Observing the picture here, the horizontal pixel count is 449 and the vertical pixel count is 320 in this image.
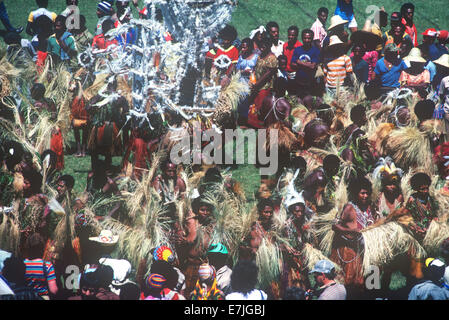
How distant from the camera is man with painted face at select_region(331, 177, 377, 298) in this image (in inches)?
268

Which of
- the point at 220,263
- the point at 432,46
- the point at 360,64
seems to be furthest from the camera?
the point at 432,46

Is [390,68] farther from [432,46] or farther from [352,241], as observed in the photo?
[352,241]

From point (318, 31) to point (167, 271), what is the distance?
4.73 metres

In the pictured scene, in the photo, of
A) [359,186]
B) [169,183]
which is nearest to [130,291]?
[169,183]

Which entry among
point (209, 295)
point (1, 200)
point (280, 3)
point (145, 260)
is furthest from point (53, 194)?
point (280, 3)

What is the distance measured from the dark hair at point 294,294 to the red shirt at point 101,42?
416 cm

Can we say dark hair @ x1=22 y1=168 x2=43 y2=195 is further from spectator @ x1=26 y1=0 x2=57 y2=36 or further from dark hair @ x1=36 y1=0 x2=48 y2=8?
dark hair @ x1=36 y1=0 x2=48 y2=8

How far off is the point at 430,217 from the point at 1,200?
4.79 metres

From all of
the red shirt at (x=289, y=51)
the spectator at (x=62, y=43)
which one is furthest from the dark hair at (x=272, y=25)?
the spectator at (x=62, y=43)

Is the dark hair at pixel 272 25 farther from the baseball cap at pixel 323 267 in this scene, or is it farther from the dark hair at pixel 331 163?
the baseball cap at pixel 323 267

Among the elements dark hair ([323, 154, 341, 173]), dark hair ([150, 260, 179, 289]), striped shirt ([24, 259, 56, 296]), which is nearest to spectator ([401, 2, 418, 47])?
dark hair ([323, 154, 341, 173])

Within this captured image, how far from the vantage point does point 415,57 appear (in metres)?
9.09

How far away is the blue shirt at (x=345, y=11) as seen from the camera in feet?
30.8
